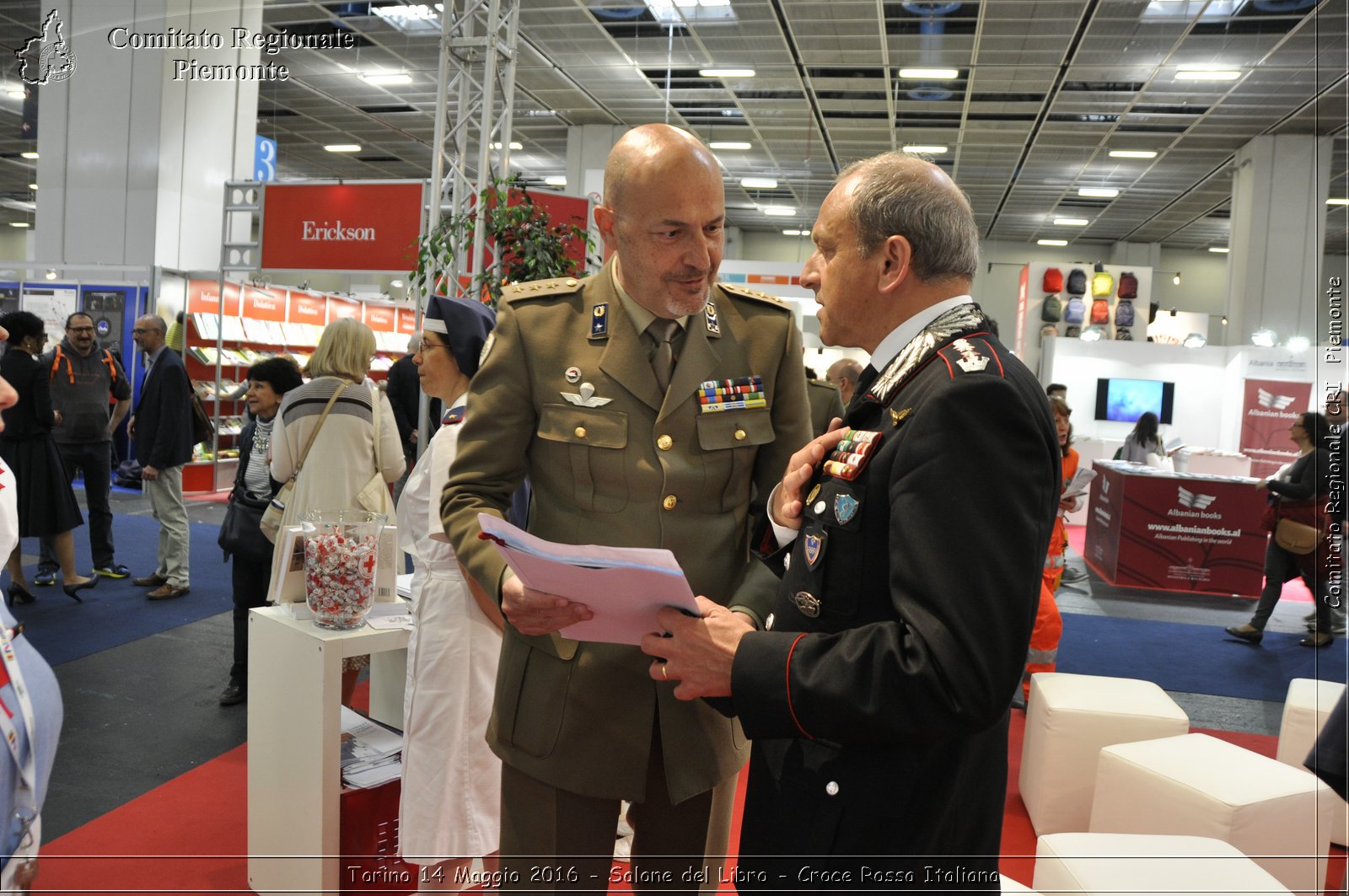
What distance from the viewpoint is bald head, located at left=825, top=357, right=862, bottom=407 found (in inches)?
197

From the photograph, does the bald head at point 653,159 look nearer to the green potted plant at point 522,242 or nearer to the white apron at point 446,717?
the white apron at point 446,717

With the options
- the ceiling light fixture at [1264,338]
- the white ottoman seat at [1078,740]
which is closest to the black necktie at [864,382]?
the white ottoman seat at [1078,740]

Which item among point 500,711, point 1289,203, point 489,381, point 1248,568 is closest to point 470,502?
point 489,381

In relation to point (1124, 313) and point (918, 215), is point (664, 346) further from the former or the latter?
point (1124, 313)

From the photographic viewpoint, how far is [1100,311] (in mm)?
13641

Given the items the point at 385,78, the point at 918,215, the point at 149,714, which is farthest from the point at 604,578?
the point at 385,78

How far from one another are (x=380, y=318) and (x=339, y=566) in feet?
43.5

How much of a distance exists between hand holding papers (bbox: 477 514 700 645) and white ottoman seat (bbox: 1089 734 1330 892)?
1.99 meters

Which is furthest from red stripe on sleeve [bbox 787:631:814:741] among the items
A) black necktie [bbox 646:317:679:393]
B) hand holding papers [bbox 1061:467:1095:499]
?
hand holding papers [bbox 1061:467:1095:499]

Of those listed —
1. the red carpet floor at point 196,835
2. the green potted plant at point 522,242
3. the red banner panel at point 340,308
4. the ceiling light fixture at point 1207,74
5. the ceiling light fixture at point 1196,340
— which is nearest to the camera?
the red carpet floor at point 196,835

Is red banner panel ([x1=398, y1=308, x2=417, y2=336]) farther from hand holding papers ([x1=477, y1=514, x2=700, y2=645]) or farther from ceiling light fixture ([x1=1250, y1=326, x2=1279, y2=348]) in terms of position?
hand holding papers ([x1=477, y1=514, x2=700, y2=645])

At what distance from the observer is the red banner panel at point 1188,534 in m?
8.09

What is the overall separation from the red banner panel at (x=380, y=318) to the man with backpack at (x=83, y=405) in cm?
1330

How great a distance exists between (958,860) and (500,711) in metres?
0.81
